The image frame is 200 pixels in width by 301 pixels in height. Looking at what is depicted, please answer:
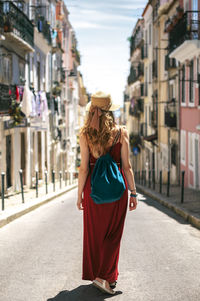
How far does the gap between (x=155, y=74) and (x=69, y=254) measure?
1286 inches

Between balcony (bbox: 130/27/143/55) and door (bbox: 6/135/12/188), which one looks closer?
door (bbox: 6/135/12/188)

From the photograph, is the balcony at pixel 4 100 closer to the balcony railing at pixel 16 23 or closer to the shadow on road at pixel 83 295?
the balcony railing at pixel 16 23

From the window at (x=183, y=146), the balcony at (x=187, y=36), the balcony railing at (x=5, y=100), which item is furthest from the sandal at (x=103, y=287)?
the window at (x=183, y=146)

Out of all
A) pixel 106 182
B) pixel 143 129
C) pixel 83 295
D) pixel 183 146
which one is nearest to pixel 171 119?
→ pixel 183 146

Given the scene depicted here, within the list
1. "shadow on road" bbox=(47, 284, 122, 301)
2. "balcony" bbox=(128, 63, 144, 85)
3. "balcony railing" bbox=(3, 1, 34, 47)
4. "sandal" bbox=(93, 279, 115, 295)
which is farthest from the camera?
"balcony" bbox=(128, 63, 144, 85)

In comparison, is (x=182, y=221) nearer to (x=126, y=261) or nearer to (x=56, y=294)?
(x=126, y=261)

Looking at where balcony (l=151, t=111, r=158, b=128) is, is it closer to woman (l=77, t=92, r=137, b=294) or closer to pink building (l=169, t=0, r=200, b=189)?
pink building (l=169, t=0, r=200, b=189)

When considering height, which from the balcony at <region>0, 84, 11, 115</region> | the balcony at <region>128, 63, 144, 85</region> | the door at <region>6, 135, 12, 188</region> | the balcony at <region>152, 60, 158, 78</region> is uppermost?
the balcony at <region>128, 63, 144, 85</region>

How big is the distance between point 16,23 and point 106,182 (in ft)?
57.7

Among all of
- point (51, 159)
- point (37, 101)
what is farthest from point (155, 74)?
point (37, 101)

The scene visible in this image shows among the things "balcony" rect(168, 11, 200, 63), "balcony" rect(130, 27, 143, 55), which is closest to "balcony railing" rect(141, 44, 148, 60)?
"balcony" rect(130, 27, 143, 55)

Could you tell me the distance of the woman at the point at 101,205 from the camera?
572 cm

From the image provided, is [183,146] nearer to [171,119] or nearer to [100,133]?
[171,119]

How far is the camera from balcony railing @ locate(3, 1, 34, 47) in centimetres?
2027
